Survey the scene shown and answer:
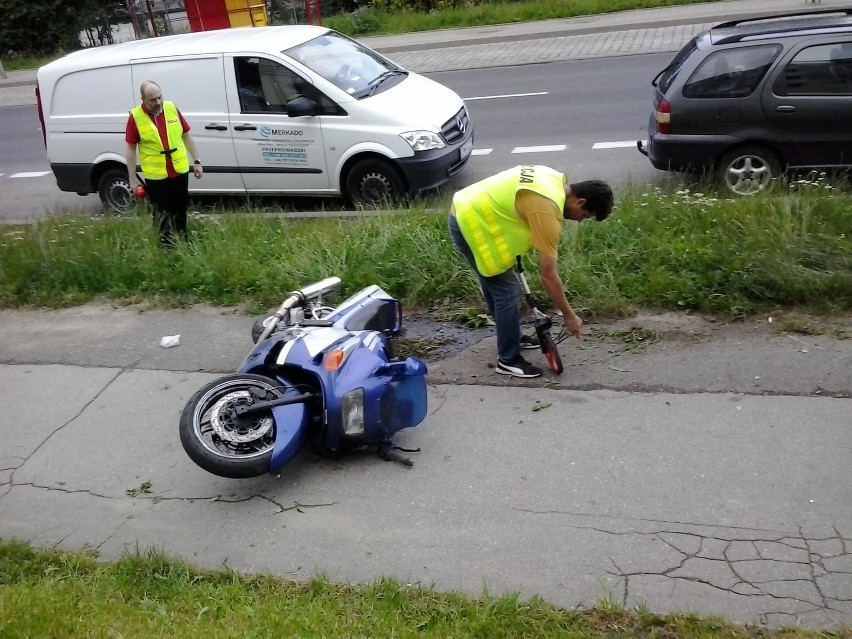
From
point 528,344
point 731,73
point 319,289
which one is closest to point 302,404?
point 319,289

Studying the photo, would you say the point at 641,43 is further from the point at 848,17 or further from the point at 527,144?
the point at 848,17

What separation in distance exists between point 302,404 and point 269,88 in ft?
19.2

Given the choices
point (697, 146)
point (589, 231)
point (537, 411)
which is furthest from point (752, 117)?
point (537, 411)

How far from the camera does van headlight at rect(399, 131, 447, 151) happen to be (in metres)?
9.50

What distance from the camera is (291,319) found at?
5.70 meters

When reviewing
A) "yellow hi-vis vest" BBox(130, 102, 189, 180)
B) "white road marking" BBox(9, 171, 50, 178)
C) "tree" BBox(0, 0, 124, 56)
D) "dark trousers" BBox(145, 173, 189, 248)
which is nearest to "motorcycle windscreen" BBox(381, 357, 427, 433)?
"dark trousers" BBox(145, 173, 189, 248)

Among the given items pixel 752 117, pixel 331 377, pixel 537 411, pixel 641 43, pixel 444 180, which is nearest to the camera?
pixel 331 377

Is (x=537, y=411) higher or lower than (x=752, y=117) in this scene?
lower

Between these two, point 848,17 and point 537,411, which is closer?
point 537,411

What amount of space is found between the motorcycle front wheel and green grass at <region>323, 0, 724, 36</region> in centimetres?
1957

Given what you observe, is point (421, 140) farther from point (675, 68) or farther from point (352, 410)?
point (352, 410)

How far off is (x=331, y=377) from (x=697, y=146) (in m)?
5.67

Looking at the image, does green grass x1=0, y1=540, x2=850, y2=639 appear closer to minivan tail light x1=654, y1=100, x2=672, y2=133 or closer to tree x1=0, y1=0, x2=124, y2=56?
minivan tail light x1=654, y1=100, x2=672, y2=133

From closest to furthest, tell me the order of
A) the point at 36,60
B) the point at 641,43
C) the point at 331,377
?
1. the point at 331,377
2. the point at 641,43
3. the point at 36,60
